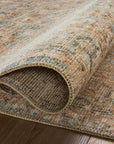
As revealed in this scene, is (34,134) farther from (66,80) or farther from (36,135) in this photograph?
(66,80)

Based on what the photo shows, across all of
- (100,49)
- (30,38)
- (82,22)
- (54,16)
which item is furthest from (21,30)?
(100,49)

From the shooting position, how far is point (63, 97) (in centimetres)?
78

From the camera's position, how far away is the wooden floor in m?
0.70

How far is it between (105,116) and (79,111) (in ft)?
0.32

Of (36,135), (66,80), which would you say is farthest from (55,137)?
(66,80)

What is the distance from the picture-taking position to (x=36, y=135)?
73 cm

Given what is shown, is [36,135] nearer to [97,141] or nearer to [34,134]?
[34,134]

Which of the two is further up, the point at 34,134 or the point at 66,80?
the point at 66,80

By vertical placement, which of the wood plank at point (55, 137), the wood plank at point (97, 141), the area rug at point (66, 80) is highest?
the area rug at point (66, 80)

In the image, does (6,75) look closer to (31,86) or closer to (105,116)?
(31,86)

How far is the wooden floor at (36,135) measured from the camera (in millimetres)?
702

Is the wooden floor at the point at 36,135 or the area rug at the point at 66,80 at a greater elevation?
the area rug at the point at 66,80

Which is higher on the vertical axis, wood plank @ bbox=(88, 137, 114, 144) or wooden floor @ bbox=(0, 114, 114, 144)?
wooden floor @ bbox=(0, 114, 114, 144)

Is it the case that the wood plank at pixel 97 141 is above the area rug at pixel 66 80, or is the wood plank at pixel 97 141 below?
below
